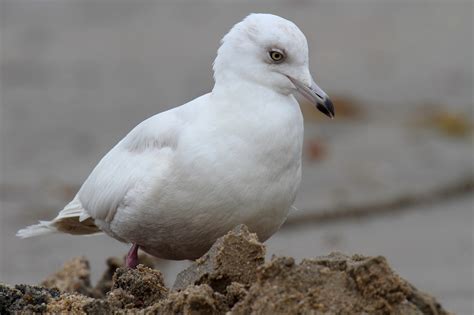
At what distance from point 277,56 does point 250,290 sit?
2.06m

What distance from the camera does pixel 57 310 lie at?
541cm

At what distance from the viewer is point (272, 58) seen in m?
6.71

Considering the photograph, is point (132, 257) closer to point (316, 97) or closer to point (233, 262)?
point (316, 97)

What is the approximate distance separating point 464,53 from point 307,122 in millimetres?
2567

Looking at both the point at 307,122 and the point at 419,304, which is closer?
the point at 419,304

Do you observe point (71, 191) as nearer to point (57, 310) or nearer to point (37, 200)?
point (37, 200)

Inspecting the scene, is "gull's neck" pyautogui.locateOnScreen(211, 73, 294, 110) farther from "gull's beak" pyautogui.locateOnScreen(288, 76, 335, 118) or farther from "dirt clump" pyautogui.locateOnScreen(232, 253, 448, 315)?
→ "dirt clump" pyautogui.locateOnScreen(232, 253, 448, 315)

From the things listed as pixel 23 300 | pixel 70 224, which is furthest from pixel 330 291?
pixel 70 224

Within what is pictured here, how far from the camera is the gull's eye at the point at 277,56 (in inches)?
263

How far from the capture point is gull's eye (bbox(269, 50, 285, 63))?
668cm

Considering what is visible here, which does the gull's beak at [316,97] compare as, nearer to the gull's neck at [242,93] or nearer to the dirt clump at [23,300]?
the gull's neck at [242,93]

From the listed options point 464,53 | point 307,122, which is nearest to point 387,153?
point 307,122

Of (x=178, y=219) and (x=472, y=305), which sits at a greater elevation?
(x=472, y=305)

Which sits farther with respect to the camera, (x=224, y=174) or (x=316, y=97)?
(x=316, y=97)
